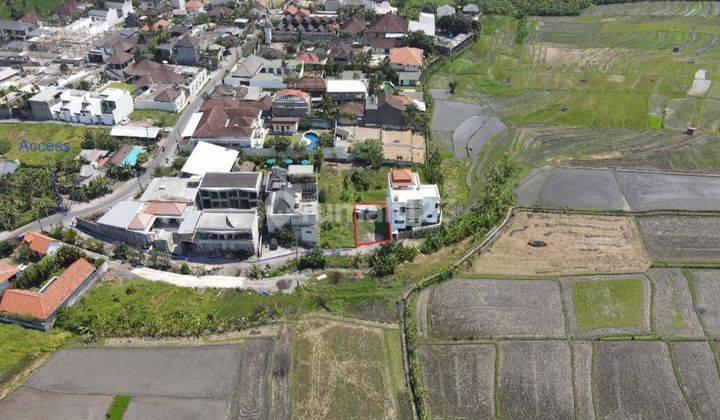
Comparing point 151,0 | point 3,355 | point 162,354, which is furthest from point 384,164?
point 151,0

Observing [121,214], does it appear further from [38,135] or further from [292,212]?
[38,135]

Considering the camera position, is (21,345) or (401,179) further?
(401,179)

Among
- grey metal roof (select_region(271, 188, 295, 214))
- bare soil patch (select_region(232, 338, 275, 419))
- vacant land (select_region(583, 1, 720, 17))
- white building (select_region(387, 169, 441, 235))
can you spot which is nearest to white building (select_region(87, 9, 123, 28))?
grey metal roof (select_region(271, 188, 295, 214))

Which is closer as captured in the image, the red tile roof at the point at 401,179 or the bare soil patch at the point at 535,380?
the bare soil patch at the point at 535,380

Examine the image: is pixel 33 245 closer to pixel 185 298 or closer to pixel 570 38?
pixel 185 298

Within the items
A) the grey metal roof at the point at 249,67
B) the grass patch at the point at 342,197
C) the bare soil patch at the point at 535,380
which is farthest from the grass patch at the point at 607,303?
the grey metal roof at the point at 249,67

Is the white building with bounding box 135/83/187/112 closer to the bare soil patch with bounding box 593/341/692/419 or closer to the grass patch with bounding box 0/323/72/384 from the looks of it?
the grass patch with bounding box 0/323/72/384

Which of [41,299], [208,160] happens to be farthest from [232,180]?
[41,299]

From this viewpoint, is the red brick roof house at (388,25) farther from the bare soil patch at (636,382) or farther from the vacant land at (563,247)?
the bare soil patch at (636,382)
